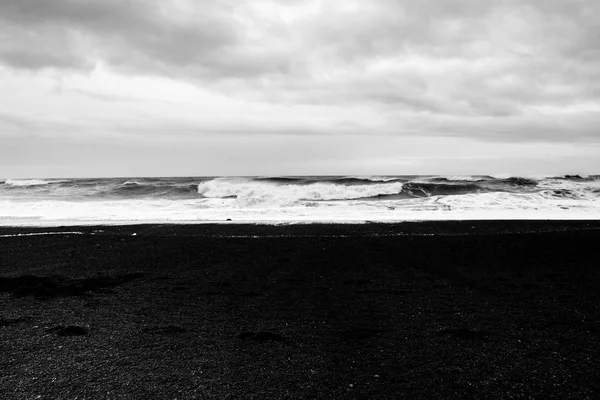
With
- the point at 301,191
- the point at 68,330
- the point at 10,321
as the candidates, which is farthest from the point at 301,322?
the point at 301,191

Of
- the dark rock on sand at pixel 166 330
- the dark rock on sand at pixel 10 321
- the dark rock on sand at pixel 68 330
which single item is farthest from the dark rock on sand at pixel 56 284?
the dark rock on sand at pixel 166 330

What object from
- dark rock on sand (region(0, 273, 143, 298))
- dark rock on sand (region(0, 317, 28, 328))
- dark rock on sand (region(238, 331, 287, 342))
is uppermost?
dark rock on sand (region(0, 273, 143, 298))

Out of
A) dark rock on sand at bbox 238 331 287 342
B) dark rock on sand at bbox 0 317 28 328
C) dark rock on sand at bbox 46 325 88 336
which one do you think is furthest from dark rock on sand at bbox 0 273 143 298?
dark rock on sand at bbox 238 331 287 342

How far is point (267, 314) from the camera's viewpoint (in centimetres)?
506

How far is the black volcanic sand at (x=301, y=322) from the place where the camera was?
131 inches

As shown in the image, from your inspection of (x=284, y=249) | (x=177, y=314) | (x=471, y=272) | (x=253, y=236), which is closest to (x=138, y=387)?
(x=177, y=314)

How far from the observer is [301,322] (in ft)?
15.6

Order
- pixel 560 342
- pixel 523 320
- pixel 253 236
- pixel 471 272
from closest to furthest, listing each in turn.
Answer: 1. pixel 560 342
2. pixel 523 320
3. pixel 471 272
4. pixel 253 236

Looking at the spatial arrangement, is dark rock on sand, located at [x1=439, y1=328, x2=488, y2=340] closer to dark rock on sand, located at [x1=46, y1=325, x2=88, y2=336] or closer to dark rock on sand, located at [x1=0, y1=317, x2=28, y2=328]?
dark rock on sand, located at [x1=46, y1=325, x2=88, y2=336]

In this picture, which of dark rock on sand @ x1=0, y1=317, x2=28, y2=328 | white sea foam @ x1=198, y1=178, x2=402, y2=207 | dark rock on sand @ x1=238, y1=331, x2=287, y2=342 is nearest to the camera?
dark rock on sand @ x1=238, y1=331, x2=287, y2=342

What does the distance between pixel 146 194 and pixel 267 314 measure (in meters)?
34.1

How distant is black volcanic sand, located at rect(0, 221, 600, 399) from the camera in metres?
3.34

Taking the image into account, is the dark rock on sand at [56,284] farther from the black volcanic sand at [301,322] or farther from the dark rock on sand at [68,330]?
the dark rock on sand at [68,330]

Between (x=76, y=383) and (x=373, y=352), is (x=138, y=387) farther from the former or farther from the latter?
(x=373, y=352)
